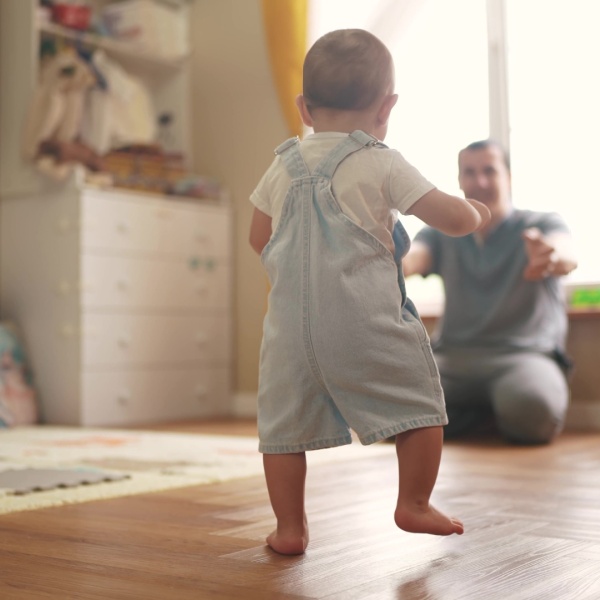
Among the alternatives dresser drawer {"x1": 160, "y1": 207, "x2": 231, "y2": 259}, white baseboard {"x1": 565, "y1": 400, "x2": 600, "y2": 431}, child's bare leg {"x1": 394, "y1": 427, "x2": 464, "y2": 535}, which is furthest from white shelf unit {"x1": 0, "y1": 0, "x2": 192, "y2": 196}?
child's bare leg {"x1": 394, "y1": 427, "x2": 464, "y2": 535}

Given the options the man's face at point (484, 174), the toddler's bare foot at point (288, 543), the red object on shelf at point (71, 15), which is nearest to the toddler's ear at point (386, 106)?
the toddler's bare foot at point (288, 543)

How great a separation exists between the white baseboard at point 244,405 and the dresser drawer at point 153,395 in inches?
1.3

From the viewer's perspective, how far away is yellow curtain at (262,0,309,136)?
3.50 meters

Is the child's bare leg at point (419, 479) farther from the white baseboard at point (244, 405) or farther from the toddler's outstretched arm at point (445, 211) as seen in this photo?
the white baseboard at point (244, 405)

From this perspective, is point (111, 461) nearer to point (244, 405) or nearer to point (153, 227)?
point (153, 227)

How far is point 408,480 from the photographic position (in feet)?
3.92

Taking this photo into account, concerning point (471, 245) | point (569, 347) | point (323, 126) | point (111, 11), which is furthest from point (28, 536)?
point (111, 11)

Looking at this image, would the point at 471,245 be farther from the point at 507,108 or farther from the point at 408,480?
the point at 408,480

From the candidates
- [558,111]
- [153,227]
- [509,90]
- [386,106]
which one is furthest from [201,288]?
[386,106]

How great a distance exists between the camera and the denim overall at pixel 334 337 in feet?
3.88

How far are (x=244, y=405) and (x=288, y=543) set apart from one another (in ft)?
8.52

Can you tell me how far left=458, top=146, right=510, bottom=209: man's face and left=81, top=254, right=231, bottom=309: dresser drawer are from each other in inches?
48.3

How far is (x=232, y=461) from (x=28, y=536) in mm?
935

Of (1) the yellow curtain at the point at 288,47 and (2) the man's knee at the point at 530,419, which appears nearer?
(2) the man's knee at the point at 530,419
